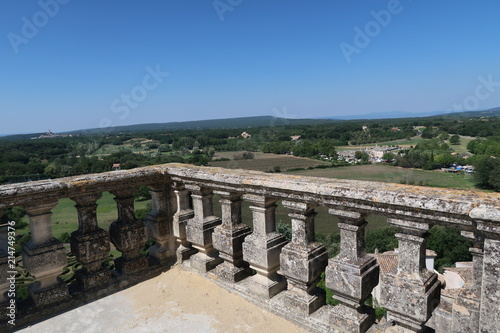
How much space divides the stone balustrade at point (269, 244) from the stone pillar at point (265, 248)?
0.04ft

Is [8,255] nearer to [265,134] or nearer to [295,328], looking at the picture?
[295,328]

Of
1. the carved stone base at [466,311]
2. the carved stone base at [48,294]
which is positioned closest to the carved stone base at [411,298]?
the carved stone base at [466,311]

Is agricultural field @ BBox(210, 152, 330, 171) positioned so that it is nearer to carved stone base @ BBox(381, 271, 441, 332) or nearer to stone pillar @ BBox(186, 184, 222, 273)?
stone pillar @ BBox(186, 184, 222, 273)

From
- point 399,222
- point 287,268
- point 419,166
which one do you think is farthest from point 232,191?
point 419,166

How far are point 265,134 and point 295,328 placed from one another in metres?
123

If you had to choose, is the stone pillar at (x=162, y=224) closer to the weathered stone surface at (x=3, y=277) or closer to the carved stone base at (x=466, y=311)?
the weathered stone surface at (x=3, y=277)

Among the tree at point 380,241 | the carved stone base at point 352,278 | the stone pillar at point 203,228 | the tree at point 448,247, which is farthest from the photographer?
the tree at point 380,241

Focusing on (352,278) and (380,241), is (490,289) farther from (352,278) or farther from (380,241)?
(380,241)

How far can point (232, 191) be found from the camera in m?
3.51

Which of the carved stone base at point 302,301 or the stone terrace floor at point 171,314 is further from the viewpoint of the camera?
the stone terrace floor at point 171,314

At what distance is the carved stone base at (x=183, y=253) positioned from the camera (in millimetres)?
4445

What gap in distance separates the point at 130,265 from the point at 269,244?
1879 millimetres

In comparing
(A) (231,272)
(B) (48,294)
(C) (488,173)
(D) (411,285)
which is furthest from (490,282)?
(C) (488,173)

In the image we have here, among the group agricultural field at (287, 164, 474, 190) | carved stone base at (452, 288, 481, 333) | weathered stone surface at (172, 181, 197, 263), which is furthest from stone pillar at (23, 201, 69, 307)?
agricultural field at (287, 164, 474, 190)
